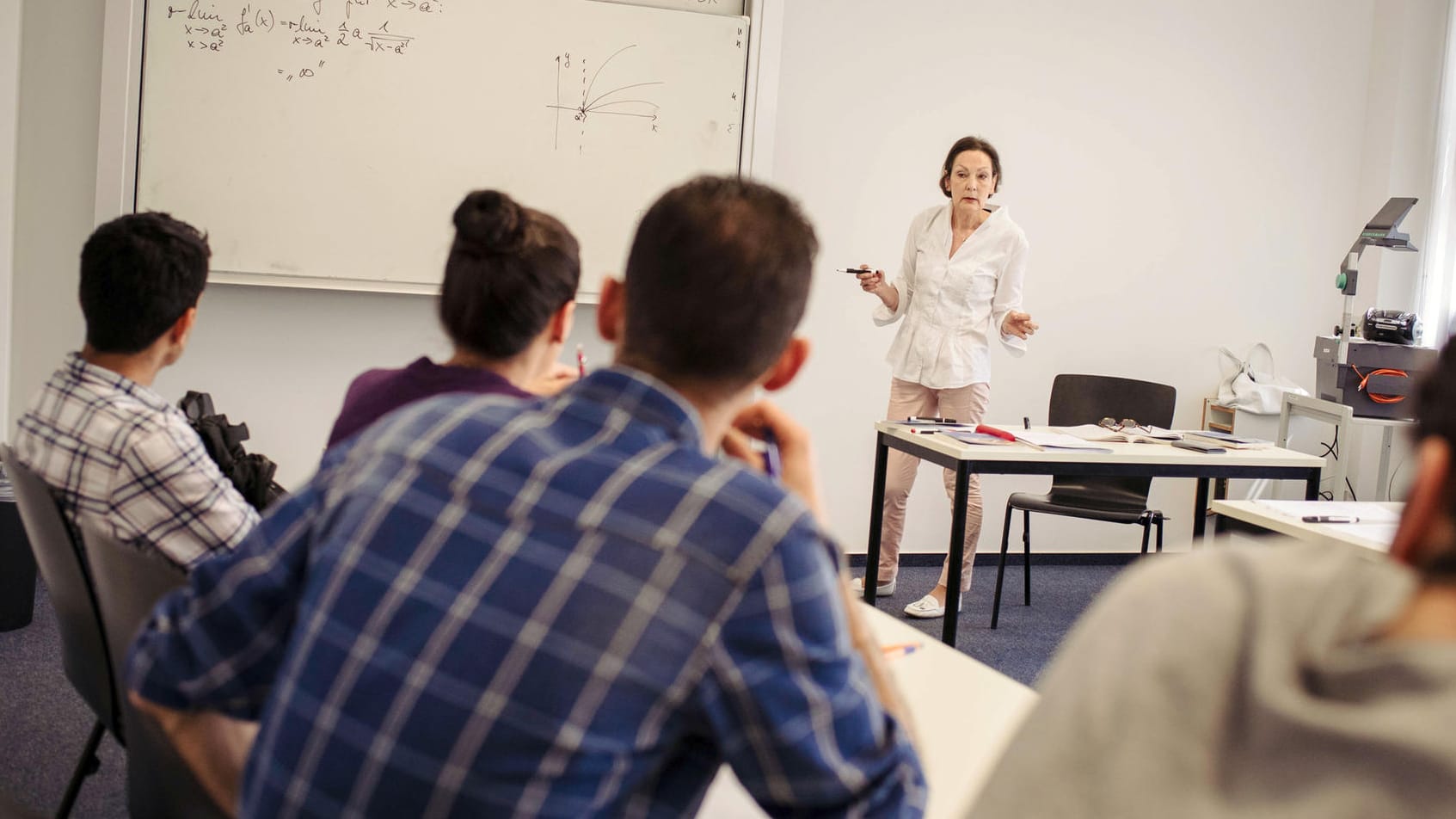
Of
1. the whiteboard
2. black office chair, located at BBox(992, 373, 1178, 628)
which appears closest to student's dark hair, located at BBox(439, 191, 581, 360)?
the whiteboard

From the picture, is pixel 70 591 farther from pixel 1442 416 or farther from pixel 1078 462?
pixel 1078 462

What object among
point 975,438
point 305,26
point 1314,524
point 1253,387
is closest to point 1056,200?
point 1253,387

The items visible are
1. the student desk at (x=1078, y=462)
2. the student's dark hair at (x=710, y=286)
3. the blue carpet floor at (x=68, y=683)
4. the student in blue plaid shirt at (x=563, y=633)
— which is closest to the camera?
the student in blue plaid shirt at (x=563, y=633)

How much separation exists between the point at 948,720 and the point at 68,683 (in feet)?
8.86

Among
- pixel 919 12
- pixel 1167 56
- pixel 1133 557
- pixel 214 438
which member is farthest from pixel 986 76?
pixel 214 438

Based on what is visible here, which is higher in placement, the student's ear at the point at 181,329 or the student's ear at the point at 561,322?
the student's ear at the point at 561,322

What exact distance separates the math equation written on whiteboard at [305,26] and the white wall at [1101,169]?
146 centimetres

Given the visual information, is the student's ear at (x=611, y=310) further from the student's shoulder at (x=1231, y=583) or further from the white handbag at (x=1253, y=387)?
the white handbag at (x=1253, y=387)

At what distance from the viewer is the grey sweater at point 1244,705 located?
474mm

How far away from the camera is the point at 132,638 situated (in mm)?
1230

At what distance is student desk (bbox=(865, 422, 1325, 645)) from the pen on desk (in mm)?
1748

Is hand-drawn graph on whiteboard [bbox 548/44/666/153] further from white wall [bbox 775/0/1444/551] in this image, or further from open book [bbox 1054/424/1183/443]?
open book [bbox 1054/424/1183/443]

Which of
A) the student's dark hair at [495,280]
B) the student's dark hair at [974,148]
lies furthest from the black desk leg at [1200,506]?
the student's dark hair at [495,280]

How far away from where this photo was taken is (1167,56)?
5.07m
